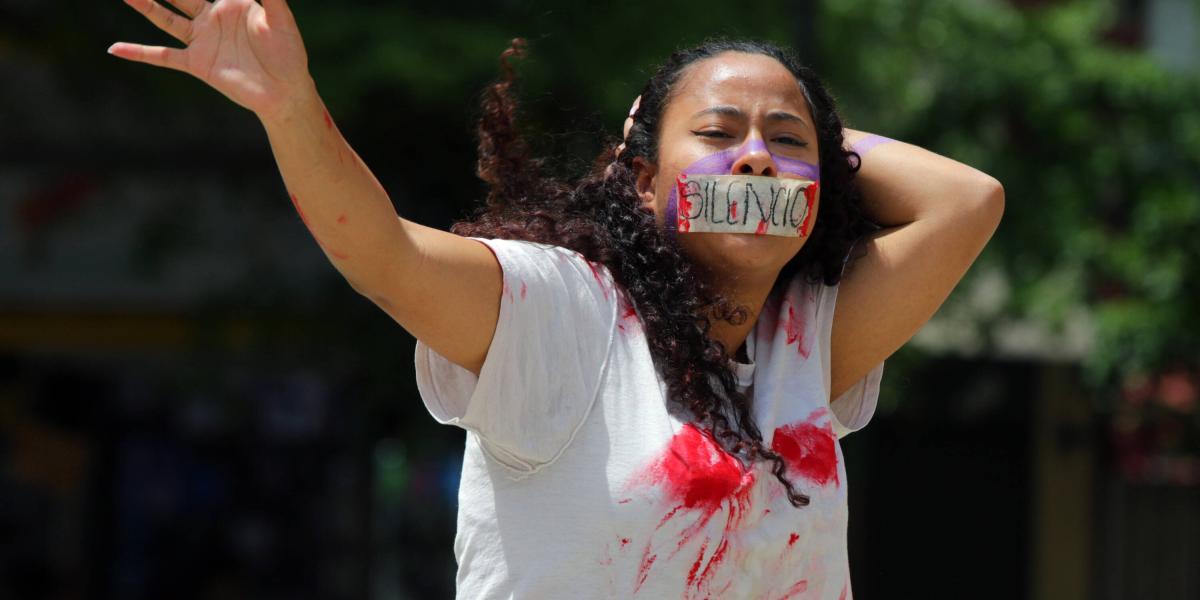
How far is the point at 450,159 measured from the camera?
21.1 ft

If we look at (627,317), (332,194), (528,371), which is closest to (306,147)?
(332,194)

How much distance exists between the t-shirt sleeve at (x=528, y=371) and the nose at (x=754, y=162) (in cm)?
30

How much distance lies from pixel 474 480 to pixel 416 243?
1.22ft

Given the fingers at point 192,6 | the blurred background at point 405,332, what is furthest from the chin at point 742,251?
the blurred background at point 405,332

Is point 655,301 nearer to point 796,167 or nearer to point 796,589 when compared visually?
point 796,167

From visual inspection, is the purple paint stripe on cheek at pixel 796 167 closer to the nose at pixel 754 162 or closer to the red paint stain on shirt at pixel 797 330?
the nose at pixel 754 162

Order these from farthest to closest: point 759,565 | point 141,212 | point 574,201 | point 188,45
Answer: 1. point 141,212
2. point 574,201
3. point 759,565
4. point 188,45

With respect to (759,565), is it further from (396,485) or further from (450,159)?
(396,485)

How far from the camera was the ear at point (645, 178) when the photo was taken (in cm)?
A: 226

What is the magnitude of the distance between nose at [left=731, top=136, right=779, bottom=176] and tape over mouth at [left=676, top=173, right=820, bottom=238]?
0.02 m

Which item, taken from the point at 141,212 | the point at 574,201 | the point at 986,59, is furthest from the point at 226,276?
the point at 574,201

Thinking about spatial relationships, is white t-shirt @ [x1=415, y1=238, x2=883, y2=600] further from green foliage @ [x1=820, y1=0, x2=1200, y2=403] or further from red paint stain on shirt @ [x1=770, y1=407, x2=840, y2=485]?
green foliage @ [x1=820, y1=0, x2=1200, y2=403]

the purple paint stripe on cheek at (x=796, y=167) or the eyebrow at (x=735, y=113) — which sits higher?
the eyebrow at (x=735, y=113)

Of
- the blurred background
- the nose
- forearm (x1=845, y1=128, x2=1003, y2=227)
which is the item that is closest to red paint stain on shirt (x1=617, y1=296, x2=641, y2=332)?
the nose
